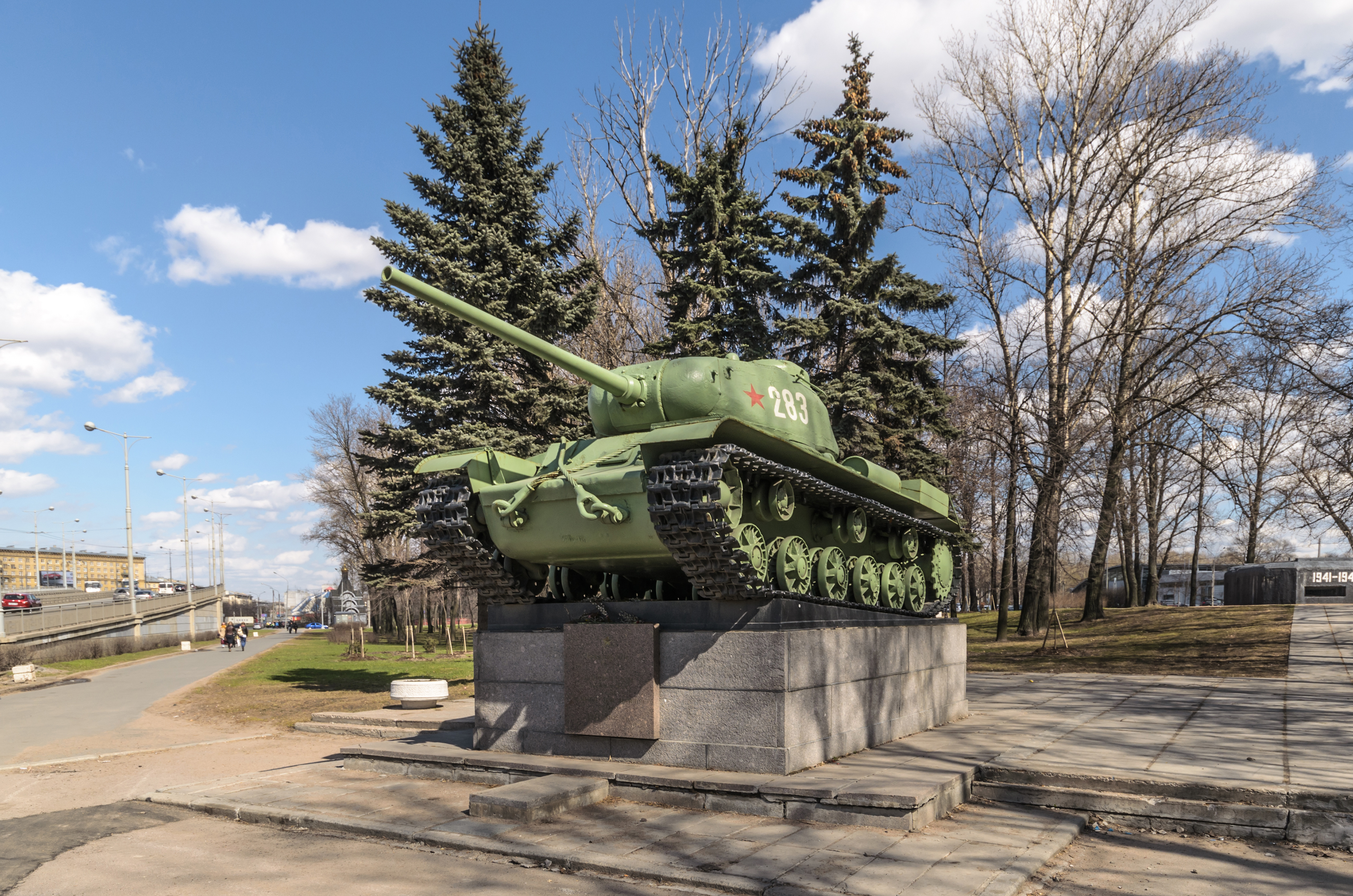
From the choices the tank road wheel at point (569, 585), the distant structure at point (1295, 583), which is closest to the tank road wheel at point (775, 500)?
the tank road wheel at point (569, 585)

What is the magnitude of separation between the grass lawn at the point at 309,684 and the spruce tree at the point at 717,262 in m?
10.1

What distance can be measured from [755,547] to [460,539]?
3.39m

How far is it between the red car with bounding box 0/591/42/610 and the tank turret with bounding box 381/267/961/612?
46517 millimetres

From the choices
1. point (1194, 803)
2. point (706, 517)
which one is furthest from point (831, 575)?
point (1194, 803)

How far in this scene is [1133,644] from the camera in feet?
73.9

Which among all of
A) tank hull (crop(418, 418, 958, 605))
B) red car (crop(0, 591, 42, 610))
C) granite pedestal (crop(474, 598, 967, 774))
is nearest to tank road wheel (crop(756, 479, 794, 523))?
tank hull (crop(418, 418, 958, 605))

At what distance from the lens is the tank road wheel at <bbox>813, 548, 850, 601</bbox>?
34.3ft

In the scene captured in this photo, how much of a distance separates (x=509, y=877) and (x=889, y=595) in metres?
6.98

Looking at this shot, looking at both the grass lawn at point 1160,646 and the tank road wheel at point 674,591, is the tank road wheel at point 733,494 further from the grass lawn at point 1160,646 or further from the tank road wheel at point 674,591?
the grass lawn at point 1160,646

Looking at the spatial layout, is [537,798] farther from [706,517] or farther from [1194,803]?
[1194,803]

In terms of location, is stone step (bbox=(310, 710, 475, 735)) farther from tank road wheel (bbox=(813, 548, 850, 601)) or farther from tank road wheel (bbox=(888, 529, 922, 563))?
tank road wheel (bbox=(888, 529, 922, 563))

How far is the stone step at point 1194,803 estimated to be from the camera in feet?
22.9

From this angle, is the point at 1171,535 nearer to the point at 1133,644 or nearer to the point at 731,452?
the point at 1133,644

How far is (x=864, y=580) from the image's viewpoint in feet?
37.5
